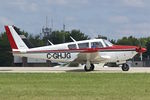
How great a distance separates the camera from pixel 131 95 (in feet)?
45.7

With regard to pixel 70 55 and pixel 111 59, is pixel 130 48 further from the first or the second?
pixel 70 55

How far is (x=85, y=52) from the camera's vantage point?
30.3 m

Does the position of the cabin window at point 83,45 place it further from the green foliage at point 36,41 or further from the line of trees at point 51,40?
the green foliage at point 36,41

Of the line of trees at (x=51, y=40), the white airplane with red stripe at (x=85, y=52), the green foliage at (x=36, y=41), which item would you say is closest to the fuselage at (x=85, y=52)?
the white airplane with red stripe at (x=85, y=52)

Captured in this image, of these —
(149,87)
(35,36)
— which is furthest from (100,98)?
(35,36)

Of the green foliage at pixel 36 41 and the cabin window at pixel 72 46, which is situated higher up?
the green foliage at pixel 36 41

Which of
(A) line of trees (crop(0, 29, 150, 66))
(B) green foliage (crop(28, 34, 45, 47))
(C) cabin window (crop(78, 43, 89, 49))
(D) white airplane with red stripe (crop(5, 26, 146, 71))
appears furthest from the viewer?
(B) green foliage (crop(28, 34, 45, 47))

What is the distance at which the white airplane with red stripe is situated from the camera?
3094 centimetres

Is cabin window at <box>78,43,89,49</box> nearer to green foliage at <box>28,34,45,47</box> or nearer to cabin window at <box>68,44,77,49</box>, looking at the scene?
cabin window at <box>68,44,77,49</box>

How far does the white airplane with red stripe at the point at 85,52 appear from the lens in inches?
1218

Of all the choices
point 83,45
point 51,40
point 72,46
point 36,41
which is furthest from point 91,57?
point 51,40

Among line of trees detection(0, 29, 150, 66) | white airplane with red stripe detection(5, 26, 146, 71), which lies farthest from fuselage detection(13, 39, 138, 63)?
line of trees detection(0, 29, 150, 66)

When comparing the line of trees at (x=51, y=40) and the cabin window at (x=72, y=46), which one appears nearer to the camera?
the cabin window at (x=72, y=46)

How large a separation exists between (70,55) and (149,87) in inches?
608
